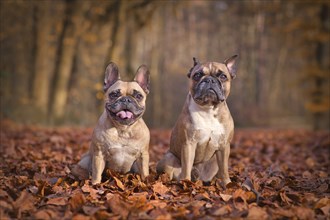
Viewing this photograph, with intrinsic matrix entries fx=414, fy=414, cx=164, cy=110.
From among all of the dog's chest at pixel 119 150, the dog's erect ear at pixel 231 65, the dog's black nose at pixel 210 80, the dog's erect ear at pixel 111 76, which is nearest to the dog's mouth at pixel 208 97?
the dog's black nose at pixel 210 80

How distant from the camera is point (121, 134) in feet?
14.4

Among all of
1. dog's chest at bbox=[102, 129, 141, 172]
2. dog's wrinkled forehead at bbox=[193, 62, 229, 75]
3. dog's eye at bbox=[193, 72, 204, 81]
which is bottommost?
dog's chest at bbox=[102, 129, 141, 172]

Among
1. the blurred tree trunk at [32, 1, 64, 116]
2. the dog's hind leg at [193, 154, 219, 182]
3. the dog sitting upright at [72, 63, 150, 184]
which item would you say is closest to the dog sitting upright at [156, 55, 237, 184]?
the dog's hind leg at [193, 154, 219, 182]

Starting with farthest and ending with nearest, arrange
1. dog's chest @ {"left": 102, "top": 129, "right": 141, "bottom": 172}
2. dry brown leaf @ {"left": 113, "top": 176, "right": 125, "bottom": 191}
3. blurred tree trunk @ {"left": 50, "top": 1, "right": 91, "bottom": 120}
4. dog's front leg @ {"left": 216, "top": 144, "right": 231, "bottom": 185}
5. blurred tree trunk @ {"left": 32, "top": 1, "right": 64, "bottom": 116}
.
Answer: blurred tree trunk @ {"left": 32, "top": 1, "right": 64, "bottom": 116} < blurred tree trunk @ {"left": 50, "top": 1, "right": 91, "bottom": 120} < dog's front leg @ {"left": 216, "top": 144, "right": 231, "bottom": 185} < dog's chest @ {"left": 102, "top": 129, "right": 141, "bottom": 172} < dry brown leaf @ {"left": 113, "top": 176, "right": 125, "bottom": 191}

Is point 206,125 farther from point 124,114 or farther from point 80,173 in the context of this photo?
point 80,173

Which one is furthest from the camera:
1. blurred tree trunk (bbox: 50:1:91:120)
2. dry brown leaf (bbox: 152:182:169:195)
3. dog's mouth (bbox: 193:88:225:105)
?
blurred tree trunk (bbox: 50:1:91:120)

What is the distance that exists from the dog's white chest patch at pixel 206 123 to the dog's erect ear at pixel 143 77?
2.09 feet

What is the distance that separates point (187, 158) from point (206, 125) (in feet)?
1.36

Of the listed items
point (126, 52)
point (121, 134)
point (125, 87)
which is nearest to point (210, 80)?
point (125, 87)

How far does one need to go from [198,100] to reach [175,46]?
32775 mm

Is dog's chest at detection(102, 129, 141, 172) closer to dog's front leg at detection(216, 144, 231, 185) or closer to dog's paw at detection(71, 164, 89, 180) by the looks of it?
dog's paw at detection(71, 164, 89, 180)

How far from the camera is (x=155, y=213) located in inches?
129

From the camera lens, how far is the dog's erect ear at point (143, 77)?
470 centimetres

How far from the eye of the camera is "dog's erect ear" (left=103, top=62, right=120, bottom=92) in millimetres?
4641
